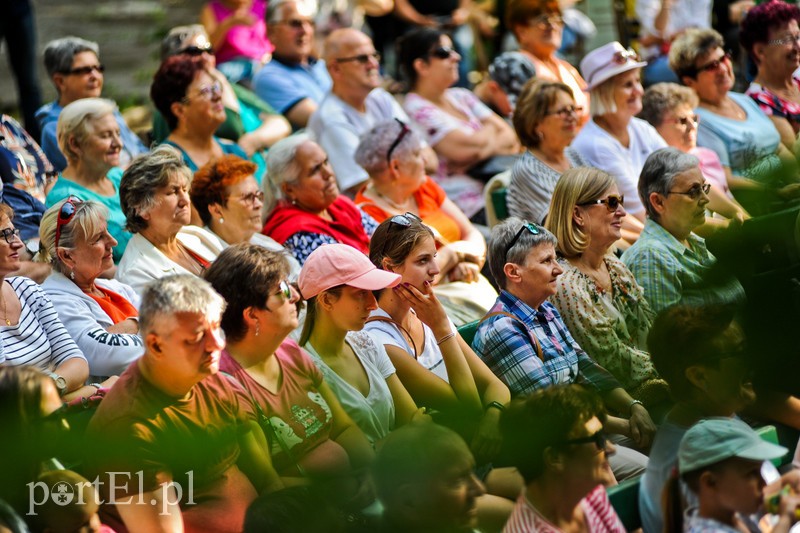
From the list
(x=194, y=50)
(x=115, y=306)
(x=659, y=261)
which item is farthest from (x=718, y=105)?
(x=115, y=306)

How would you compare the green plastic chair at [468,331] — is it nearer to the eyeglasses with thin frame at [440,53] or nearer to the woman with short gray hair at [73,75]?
the woman with short gray hair at [73,75]

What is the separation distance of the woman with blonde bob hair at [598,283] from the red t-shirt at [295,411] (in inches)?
51.4

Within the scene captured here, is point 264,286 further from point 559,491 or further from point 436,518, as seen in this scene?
point 436,518

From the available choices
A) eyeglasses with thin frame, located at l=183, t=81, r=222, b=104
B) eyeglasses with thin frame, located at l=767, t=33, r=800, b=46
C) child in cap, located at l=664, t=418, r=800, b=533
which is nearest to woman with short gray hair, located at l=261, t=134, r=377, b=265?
eyeglasses with thin frame, located at l=183, t=81, r=222, b=104

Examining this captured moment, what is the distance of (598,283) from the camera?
4723 mm

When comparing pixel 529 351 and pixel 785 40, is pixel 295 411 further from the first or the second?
pixel 785 40

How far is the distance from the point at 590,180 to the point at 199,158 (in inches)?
79.0

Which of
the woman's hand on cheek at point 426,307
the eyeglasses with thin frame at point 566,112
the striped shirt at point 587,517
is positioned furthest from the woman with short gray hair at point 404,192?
the striped shirt at point 587,517

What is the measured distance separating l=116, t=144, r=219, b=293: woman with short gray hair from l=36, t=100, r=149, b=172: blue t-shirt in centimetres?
118

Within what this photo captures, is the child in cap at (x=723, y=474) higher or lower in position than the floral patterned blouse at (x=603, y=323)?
higher

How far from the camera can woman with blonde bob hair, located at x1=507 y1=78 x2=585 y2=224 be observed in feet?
19.1

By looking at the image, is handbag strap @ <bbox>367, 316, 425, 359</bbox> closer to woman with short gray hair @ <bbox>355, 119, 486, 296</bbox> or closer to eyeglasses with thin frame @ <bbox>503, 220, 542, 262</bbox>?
eyeglasses with thin frame @ <bbox>503, 220, 542, 262</bbox>

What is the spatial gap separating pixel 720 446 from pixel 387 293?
4.94ft

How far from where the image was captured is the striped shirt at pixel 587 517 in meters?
3.03
